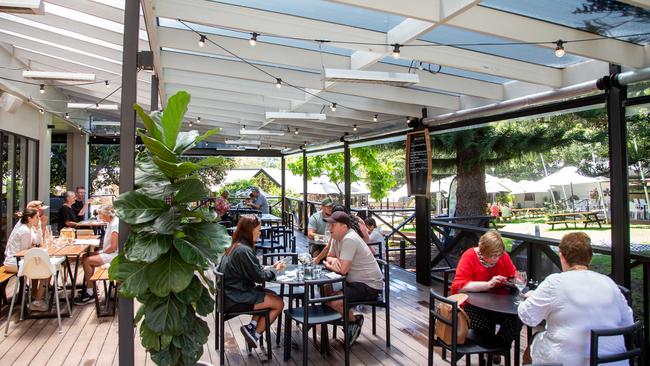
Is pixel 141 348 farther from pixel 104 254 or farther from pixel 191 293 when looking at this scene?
pixel 191 293

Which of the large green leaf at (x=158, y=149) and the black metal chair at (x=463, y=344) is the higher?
the large green leaf at (x=158, y=149)

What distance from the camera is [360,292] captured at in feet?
13.8

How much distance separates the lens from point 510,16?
3600mm

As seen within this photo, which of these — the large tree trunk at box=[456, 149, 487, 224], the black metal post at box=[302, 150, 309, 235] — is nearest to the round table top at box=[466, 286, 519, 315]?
the large tree trunk at box=[456, 149, 487, 224]

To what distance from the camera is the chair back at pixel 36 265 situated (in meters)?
4.54

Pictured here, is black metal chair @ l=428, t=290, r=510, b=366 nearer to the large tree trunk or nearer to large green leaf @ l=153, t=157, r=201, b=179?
large green leaf @ l=153, t=157, r=201, b=179

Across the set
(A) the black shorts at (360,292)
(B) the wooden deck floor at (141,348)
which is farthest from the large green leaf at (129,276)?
(A) the black shorts at (360,292)

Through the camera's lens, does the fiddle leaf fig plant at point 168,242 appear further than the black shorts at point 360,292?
No

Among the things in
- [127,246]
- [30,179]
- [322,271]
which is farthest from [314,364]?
[30,179]

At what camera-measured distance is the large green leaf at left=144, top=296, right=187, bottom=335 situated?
254cm

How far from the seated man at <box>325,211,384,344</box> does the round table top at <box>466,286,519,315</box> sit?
3.57 ft

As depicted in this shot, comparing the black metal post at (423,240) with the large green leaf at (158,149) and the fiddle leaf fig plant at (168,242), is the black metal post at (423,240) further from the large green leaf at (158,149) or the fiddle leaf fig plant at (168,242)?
the large green leaf at (158,149)

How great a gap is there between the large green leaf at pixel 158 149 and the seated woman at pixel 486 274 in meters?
2.40

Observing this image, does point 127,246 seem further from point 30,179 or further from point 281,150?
point 281,150
